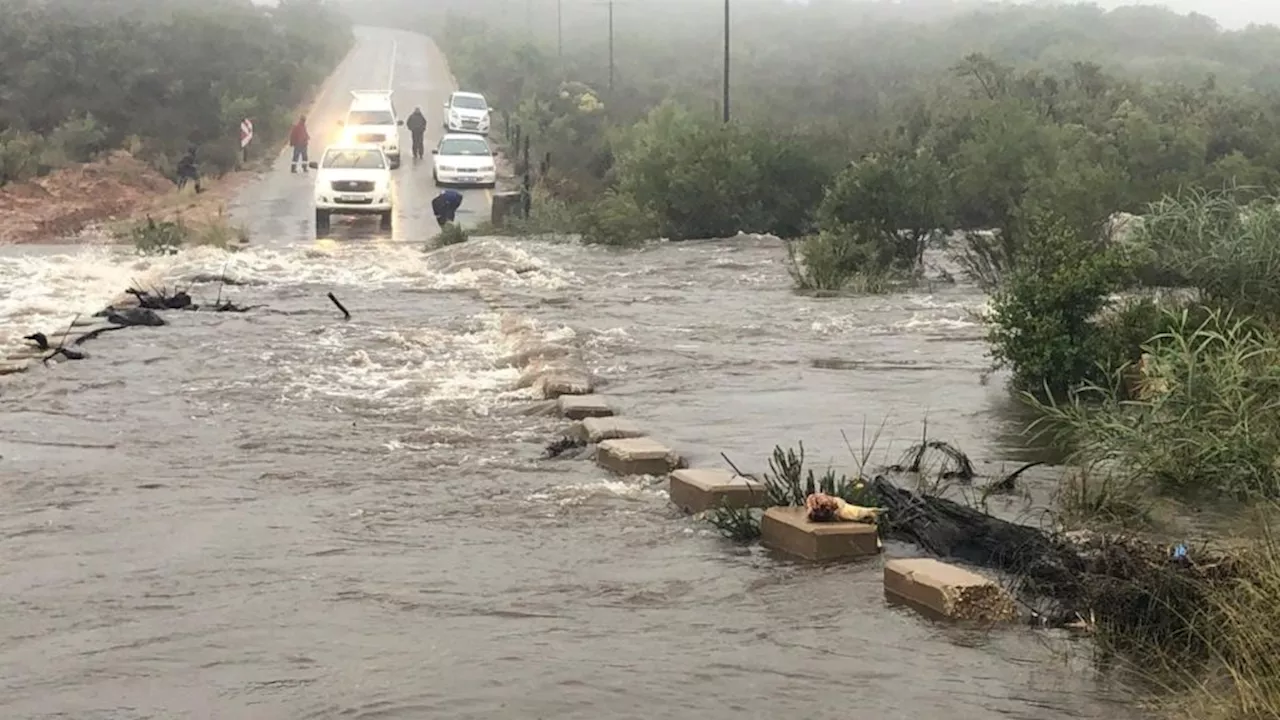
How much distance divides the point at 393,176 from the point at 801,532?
1278 inches

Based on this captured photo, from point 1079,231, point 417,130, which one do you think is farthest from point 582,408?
point 417,130

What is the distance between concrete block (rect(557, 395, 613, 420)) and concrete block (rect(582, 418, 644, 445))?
0.57 m

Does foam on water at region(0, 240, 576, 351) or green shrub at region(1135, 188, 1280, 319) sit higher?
green shrub at region(1135, 188, 1280, 319)

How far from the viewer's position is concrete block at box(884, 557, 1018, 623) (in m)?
6.60

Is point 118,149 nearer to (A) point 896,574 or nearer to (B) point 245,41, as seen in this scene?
(B) point 245,41

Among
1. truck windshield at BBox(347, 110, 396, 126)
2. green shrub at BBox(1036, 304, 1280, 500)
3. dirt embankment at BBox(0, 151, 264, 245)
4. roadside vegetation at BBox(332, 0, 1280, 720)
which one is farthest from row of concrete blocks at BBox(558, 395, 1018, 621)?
truck windshield at BBox(347, 110, 396, 126)

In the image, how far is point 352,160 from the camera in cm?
3030

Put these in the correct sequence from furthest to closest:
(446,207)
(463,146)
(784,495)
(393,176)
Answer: (393,176) → (463,146) → (446,207) → (784,495)

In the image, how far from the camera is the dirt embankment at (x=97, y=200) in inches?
1217

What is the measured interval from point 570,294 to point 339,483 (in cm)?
1089

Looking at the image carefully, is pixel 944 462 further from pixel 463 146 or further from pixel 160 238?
pixel 463 146

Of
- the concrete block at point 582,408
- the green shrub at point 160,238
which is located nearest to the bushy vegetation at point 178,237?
the green shrub at point 160,238

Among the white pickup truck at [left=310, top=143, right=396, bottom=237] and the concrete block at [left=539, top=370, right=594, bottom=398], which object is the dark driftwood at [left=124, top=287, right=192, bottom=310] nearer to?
the concrete block at [left=539, top=370, right=594, bottom=398]

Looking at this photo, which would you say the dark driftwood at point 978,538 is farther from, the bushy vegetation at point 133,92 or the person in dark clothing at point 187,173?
the bushy vegetation at point 133,92
